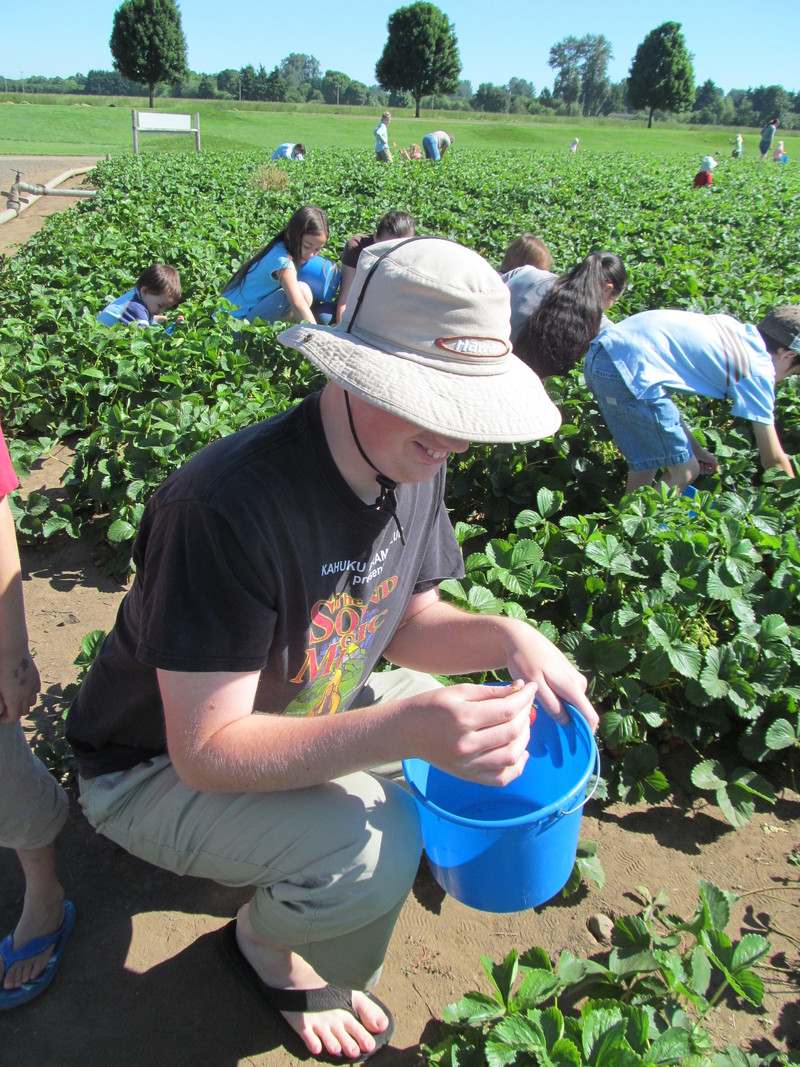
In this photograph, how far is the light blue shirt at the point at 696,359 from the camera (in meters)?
3.53

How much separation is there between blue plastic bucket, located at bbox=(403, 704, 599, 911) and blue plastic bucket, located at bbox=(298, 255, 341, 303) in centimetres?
511

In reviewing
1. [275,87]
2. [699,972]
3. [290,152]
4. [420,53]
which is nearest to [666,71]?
[420,53]

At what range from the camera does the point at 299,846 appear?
146 centimetres

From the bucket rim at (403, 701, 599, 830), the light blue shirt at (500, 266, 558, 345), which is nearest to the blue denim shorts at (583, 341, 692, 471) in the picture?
the light blue shirt at (500, 266, 558, 345)

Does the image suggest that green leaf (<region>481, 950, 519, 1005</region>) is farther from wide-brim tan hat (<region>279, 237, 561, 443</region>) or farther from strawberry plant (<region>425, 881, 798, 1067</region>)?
wide-brim tan hat (<region>279, 237, 561, 443</region>)

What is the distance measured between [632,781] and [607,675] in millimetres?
313

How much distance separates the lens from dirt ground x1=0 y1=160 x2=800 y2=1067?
1.70m

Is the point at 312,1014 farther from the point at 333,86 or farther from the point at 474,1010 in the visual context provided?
the point at 333,86

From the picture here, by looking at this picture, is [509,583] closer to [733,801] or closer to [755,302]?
[733,801]

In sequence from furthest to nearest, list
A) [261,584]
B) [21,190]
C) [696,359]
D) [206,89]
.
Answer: [206,89]
[21,190]
[696,359]
[261,584]

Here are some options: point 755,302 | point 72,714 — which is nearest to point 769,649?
point 72,714

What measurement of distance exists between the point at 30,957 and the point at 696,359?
130 inches

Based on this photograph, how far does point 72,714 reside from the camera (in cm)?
163

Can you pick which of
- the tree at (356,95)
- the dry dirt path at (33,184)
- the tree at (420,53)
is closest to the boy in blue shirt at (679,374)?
the dry dirt path at (33,184)
